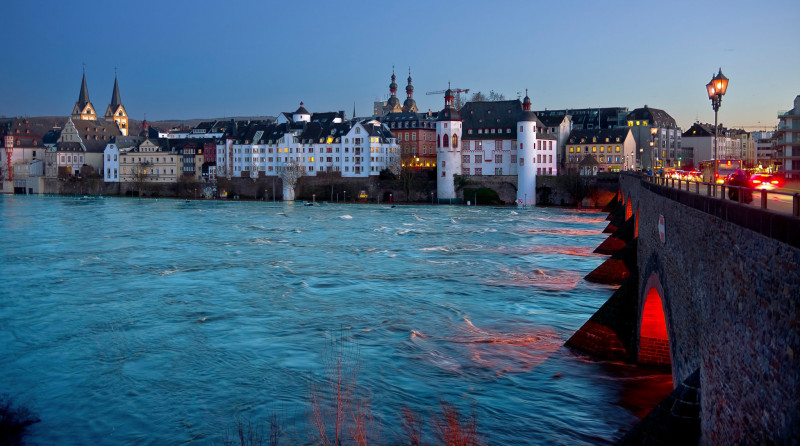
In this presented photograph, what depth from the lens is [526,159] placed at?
9638cm

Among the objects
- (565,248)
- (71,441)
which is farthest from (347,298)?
(565,248)

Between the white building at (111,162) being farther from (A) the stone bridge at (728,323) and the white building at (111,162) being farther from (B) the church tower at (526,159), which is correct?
(A) the stone bridge at (728,323)

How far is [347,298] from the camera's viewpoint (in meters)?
32.2

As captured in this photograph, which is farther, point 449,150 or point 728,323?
point 449,150

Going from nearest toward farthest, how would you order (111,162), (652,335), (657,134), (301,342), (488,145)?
(652,335), (301,342), (488,145), (657,134), (111,162)

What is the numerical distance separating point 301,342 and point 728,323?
1720 centimetres

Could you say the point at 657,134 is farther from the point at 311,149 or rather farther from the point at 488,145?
the point at 311,149

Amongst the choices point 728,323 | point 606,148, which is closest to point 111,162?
point 606,148

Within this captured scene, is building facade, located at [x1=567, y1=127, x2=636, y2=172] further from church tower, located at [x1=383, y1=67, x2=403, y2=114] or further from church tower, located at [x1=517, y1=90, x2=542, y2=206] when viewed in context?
church tower, located at [x1=383, y1=67, x2=403, y2=114]

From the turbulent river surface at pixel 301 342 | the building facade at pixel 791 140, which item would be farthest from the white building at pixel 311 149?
the turbulent river surface at pixel 301 342

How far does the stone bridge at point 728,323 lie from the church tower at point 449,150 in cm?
8533

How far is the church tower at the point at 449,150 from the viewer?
101125 mm

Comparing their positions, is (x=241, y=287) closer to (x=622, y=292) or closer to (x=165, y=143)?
(x=622, y=292)

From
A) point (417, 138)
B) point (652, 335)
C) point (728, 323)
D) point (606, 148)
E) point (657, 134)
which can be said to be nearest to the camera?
point (728, 323)
